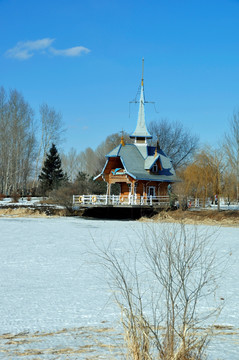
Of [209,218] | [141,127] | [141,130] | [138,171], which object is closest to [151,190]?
[138,171]

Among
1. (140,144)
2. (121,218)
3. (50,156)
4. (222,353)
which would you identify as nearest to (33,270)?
(222,353)

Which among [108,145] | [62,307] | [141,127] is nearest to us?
[62,307]

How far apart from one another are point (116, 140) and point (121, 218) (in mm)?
32255

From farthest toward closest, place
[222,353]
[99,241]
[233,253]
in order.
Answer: [99,241] < [233,253] < [222,353]

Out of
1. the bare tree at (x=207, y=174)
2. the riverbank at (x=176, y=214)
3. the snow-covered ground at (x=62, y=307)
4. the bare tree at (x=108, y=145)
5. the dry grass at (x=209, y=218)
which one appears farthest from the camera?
the bare tree at (x=108, y=145)

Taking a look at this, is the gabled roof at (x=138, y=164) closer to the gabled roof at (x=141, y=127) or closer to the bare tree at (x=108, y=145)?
the gabled roof at (x=141, y=127)

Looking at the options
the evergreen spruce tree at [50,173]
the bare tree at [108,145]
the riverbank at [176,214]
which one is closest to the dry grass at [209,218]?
the riverbank at [176,214]

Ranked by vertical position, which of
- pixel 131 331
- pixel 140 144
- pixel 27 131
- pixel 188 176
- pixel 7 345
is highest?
pixel 27 131

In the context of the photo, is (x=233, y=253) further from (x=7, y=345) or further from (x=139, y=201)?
(x=139, y=201)

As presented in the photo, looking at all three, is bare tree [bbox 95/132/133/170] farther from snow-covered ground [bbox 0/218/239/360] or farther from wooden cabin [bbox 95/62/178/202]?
snow-covered ground [bbox 0/218/239/360]

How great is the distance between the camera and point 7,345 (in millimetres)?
4594

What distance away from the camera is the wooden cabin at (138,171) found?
32.3 metres

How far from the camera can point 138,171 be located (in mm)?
32562

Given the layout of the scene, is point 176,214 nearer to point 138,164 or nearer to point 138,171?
point 138,171
